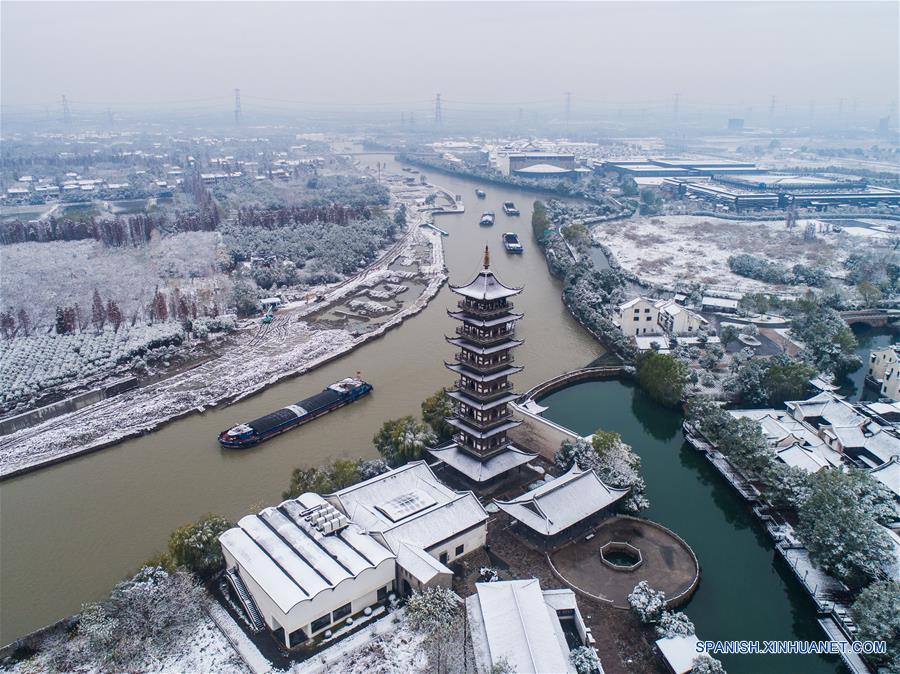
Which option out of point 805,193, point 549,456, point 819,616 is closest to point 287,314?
point 549,456

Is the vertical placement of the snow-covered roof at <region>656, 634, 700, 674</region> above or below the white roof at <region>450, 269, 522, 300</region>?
below

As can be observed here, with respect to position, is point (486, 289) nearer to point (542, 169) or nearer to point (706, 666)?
point (706, 666)

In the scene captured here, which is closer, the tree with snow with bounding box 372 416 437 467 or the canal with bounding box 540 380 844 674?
the canal with bounding box 540 380 844 674

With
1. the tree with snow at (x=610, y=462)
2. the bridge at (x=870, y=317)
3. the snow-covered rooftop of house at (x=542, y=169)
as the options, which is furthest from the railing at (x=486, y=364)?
the snow-covered rooftop of house at (x=542, y=169)

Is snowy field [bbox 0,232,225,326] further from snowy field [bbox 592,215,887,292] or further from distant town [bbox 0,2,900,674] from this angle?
snowy field [bbox 592,215,887,292]

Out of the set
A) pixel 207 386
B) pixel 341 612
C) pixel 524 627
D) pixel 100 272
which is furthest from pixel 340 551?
pixel 100 272

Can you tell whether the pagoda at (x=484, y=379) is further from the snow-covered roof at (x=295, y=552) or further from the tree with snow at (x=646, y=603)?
the tree with snow at (x=646, y=603)

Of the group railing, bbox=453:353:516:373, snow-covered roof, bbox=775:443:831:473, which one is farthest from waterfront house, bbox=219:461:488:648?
snow-covered roof, bbox=775:443:831:473
